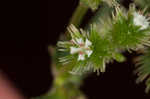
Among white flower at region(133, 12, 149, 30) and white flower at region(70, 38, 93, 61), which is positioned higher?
white flower at region(133, 12, 149, 30)

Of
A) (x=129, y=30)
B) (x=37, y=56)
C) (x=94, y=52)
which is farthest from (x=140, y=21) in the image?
(x=37, y=56)

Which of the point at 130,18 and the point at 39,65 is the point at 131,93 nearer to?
the point at 39,65

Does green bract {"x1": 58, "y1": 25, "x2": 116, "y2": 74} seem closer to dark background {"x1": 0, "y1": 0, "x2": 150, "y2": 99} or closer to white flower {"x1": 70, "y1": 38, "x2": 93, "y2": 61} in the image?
white flower {"x1": 70, "y1": 38, "x2": 93, "y2": 61}

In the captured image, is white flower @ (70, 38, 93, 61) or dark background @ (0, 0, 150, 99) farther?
dark background @ (0, 0, 150, 99)

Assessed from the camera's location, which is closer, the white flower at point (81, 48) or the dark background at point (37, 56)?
the white flower at point (81, 48)

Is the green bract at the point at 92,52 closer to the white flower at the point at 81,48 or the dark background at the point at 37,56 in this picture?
the white flower at the point at 81,48

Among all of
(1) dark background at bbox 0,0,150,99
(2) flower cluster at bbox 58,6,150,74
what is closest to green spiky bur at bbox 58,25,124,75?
(2) flower cluster at bbox 58,6,150,74

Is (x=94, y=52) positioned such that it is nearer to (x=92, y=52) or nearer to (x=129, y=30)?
(x=92, y=52)

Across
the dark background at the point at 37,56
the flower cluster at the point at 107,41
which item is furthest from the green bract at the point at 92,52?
the dark background at the point at 37,56
